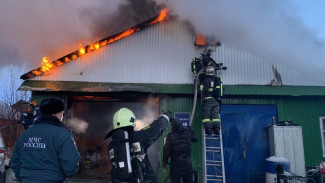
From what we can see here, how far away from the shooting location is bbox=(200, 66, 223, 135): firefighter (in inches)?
275

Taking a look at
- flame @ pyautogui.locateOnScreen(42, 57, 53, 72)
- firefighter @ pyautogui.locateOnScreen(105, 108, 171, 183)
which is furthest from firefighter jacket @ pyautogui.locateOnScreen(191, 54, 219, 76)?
flame @ pyautogui.locateOnScreen(42, 57, 53, 72)

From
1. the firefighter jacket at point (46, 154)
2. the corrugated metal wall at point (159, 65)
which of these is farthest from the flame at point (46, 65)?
the firefighter jacket at point (46, 154)

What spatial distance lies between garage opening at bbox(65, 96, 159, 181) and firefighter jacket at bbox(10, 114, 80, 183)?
665 cm

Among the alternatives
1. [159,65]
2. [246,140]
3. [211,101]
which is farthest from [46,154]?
[246,140]

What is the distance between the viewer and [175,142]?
17.8ft

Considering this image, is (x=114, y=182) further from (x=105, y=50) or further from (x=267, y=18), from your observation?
(x=267, y=18)

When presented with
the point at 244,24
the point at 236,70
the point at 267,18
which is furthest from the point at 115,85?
the point at 267,18

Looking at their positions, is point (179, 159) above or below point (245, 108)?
below

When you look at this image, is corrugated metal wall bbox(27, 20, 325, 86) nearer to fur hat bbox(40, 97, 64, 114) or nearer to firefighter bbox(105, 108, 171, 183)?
firefighter bbox(105, 108, 171, 183)

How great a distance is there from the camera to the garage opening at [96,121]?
31.4 feet

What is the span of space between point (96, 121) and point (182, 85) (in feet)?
15.5

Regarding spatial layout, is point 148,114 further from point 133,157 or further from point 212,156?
point 133,157

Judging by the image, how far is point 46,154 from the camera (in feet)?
8.68

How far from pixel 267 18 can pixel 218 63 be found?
2773 mm
